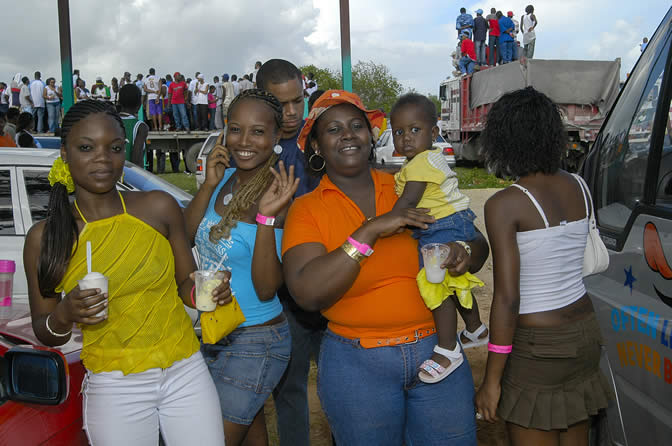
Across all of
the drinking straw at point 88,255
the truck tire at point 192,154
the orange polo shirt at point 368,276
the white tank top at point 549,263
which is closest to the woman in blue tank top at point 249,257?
the orange polo shirt at point 368,276

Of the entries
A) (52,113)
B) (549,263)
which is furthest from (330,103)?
(52,113)

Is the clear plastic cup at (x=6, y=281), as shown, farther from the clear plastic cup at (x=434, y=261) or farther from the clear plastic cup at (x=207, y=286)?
the clear plastic cup at (x=434, y=261)

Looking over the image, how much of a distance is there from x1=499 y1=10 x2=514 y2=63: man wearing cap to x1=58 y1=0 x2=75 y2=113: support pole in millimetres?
→ 13912

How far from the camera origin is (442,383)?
2051 millimetres

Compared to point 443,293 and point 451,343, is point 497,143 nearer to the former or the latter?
point 443,293

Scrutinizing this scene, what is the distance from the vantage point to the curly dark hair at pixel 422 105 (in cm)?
290

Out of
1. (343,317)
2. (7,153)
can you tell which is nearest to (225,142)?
(343,317)

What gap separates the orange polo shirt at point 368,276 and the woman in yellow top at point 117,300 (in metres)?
0.39

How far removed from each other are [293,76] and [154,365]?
176cm

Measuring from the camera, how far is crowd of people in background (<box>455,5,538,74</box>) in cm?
1828

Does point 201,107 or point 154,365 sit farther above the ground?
point 201,107

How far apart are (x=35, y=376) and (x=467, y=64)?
19310mm

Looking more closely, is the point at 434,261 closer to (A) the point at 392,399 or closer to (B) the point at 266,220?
(A) the point at 392,399

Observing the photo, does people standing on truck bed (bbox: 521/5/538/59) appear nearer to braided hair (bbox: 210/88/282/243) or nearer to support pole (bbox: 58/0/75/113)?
support pole (bbox: 58/0/75/113)
